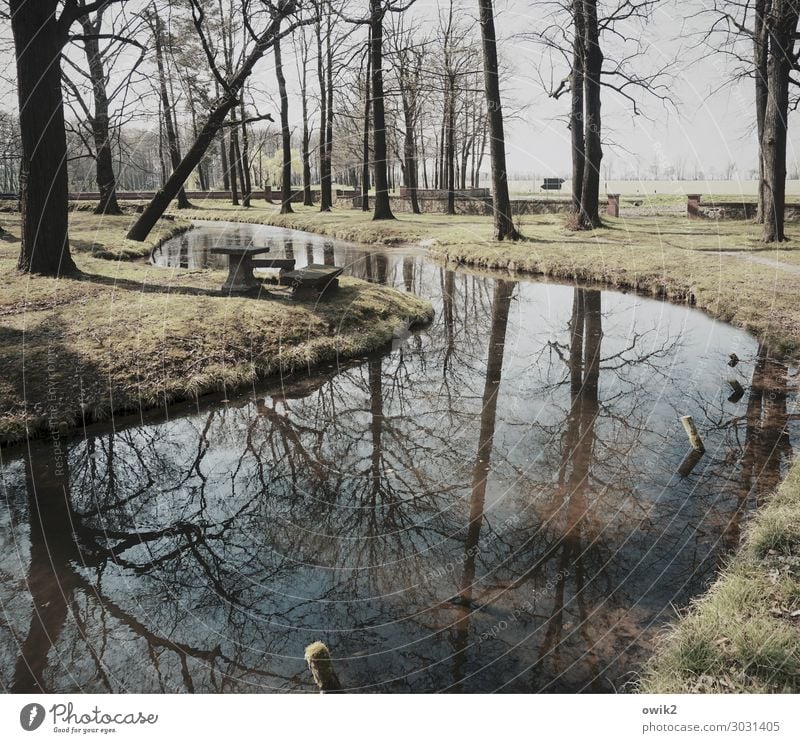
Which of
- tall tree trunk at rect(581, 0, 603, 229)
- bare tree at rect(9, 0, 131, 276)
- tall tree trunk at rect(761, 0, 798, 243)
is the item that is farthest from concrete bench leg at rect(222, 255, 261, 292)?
tall tree trunk at rect(761, 0, 798, 243)

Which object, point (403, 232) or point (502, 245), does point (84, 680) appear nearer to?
point (502, 245)

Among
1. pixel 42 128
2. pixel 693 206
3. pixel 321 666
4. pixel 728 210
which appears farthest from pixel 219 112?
pixel 728 210

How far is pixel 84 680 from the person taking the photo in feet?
12.0

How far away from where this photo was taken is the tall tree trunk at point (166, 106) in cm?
1295

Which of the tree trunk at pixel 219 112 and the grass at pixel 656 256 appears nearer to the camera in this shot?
the grass at pixel 656 256

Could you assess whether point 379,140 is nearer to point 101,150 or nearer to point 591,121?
point 591,121

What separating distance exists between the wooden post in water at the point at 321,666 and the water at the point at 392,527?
167mm

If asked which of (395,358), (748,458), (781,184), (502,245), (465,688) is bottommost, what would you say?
(465,688)

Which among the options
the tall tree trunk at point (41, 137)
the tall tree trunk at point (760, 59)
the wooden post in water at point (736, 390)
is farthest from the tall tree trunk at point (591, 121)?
the tall tree trunk at point (41, 137)

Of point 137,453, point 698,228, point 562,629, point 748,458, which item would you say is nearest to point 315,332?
point 137,453

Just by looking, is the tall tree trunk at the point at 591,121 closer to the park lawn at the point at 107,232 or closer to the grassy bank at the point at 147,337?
the grassy bank at the point at 147,337

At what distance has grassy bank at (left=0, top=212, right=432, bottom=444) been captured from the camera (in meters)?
7.66

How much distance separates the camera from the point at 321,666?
3.45 meters

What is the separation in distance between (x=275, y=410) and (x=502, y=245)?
12.8 meters
